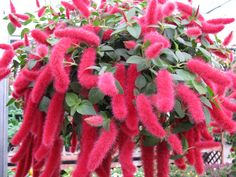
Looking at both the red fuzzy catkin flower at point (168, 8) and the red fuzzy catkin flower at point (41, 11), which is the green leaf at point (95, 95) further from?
the red fuzzy catkin flower at point (41, 11)

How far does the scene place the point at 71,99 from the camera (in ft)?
2.07

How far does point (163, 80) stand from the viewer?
1.82 ft

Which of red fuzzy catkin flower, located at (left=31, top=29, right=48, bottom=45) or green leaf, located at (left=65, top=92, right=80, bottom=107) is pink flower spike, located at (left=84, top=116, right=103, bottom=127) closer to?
green leaf, located at (left=65, top=92, right=80, bottom=107)

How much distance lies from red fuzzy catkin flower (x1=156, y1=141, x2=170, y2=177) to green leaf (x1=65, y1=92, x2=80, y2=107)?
189 mm

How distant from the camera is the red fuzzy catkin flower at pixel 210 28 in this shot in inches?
26.8

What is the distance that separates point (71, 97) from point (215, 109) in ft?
0.91

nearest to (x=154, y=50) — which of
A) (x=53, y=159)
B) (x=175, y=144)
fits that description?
(x=175, y=144)

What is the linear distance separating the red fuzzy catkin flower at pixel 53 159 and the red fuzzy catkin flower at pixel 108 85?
0.20 metres

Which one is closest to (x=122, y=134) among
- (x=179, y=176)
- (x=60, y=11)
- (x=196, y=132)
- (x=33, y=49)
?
(x=196, y=132)

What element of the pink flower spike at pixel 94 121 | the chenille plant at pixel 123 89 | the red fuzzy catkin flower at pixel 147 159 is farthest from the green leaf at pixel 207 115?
the pink flower spike at pixel 94 121

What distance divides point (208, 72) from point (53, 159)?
0.32 m

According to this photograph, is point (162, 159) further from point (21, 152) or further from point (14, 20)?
point (14, 20)

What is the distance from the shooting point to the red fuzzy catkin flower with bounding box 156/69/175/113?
52cm

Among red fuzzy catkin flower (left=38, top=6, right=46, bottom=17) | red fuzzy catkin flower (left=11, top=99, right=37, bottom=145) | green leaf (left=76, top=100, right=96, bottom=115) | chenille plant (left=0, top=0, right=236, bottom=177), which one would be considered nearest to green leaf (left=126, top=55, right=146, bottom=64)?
chenille plant (left=0, top=0, right=236, bottom=177)
